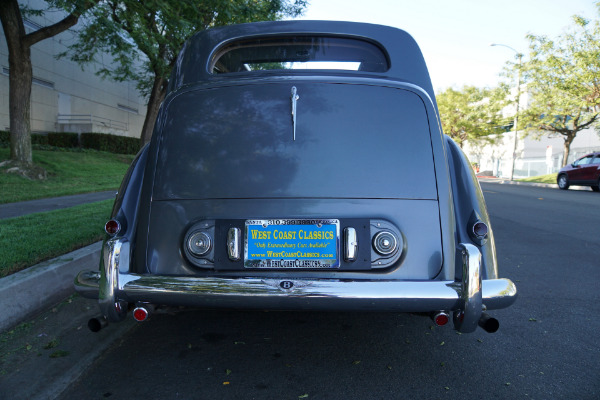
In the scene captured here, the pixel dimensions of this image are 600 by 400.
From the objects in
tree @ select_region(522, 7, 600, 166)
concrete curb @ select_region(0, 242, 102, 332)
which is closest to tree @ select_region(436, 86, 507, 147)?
tree @ select_region(522, 7, 600, 166)

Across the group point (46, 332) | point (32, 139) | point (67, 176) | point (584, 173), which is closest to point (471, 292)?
point (46, 332)

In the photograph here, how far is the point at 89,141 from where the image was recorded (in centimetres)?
2455

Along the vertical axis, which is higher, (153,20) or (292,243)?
(153,20)

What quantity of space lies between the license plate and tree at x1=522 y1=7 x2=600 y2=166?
89.5 ft

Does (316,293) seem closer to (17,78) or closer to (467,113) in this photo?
(17,78)

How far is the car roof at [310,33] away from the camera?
2.96 metres

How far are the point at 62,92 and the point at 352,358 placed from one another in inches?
1102

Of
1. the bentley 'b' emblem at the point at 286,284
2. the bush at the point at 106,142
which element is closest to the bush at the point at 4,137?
the bush at the point at 106,142

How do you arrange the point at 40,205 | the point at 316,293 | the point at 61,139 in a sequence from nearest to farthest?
1. the point at 316,293
2. the point at 40,205
3. the point at 61,139

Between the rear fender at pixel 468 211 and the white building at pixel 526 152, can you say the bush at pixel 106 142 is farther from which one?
the white building at pixel 526 152

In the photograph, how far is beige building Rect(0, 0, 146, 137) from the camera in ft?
75.2

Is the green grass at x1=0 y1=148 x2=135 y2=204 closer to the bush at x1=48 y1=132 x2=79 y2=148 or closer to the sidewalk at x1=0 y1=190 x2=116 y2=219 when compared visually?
the sidewalk at x1=0 y1=190 x2=116 y2=219

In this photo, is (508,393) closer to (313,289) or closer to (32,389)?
(313,289)

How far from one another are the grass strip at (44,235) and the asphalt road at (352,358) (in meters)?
1.47
